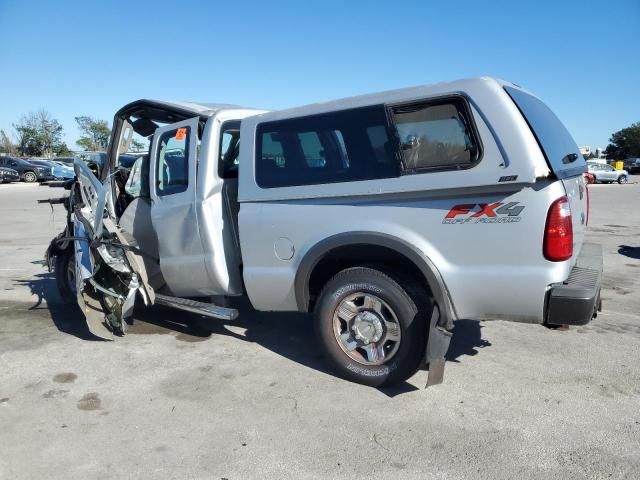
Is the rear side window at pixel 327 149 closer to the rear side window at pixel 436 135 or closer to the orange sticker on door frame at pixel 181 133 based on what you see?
the rear side window at pixel 436 135

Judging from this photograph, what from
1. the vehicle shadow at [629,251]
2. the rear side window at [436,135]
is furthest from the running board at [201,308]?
the vehicle shadow at [629,251]

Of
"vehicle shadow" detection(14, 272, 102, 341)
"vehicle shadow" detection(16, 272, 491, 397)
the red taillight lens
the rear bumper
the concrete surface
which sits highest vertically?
the red taillight lens

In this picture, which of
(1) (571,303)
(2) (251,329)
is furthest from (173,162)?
(1) (571,303)

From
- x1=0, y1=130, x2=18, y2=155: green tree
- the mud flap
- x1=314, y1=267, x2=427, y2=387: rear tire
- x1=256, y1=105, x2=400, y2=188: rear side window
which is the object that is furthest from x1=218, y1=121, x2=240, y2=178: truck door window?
x1=0, y1=130, x2=18, y2=155: green tree

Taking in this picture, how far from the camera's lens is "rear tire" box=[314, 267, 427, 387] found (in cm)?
Answer: 403

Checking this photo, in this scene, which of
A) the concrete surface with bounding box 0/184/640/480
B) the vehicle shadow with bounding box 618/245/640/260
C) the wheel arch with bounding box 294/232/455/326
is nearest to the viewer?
the concrete surface with bounding box 0/184/640/480

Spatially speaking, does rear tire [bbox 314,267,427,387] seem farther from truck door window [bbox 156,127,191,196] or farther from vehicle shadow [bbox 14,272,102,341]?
vehicle shadow [bbox 14,272,102,341]

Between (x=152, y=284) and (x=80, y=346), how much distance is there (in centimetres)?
83

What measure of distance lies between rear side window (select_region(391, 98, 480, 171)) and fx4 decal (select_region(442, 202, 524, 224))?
272 millimetres

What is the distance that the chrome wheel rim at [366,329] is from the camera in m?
4.13

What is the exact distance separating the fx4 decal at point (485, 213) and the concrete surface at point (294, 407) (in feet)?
4.14

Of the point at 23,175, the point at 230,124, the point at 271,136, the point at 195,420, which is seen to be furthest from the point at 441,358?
the point at 23,175

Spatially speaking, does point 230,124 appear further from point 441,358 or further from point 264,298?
point 441,358

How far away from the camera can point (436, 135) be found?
12.5 feet
